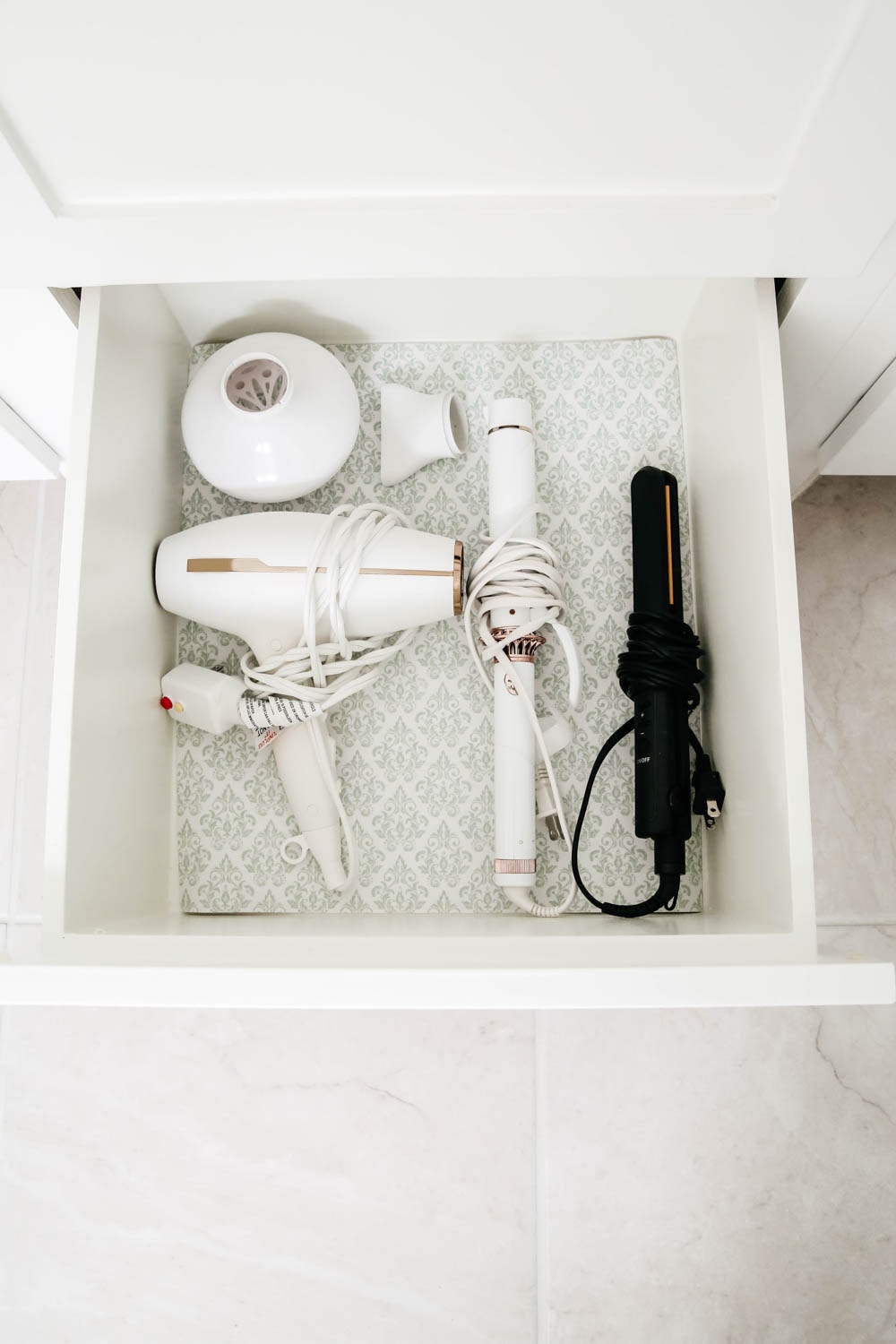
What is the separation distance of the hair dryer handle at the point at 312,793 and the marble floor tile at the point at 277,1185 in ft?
0.75

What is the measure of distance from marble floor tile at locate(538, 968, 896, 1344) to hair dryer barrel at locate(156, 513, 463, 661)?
429 mm

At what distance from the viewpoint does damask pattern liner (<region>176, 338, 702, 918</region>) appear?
77 cm

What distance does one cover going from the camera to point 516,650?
748 mm

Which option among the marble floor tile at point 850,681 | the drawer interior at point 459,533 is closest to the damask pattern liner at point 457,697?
the drawer interior at point 459,533

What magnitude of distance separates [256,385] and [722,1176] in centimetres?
80

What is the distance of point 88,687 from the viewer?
2.13 feet

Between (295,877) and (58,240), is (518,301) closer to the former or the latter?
(58,240)

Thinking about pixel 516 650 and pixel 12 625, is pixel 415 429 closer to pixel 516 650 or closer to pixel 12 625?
pixel 516 650

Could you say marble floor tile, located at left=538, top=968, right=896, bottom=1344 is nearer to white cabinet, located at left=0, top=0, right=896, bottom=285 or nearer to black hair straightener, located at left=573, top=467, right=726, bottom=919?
black hair straightener, located at left=573, top=467, right=726, bottom=919

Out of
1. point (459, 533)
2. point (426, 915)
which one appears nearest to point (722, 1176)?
point (426, 915)

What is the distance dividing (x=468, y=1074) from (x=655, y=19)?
810 mm

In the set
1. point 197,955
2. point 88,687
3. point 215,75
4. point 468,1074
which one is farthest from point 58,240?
point 468,1074

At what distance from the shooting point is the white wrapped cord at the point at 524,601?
28.9 inches

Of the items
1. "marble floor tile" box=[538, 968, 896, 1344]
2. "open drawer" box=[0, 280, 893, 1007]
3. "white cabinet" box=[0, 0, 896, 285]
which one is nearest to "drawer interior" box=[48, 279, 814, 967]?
"open drawer" box=[0, 280, 893, 1007]
